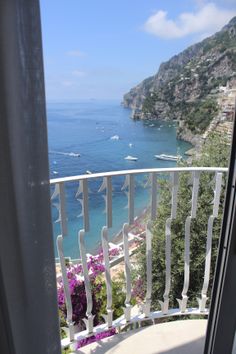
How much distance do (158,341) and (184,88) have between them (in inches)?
74.6

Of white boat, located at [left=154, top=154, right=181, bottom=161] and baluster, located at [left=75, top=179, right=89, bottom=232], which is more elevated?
baluster, located at [left=75, top=179, right=89, bottom=232]

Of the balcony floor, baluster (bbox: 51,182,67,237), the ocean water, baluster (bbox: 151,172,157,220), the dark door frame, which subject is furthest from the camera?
the ocean water

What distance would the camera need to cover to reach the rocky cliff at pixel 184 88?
7.02 feet

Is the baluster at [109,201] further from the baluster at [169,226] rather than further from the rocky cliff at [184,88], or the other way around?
the rocky cliff at [184,88]

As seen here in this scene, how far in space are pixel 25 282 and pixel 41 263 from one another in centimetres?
7

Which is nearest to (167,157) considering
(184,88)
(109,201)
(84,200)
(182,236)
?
(182,236)

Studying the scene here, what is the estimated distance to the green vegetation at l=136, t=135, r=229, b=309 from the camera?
3041 millimetres

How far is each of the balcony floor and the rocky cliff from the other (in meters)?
1.56

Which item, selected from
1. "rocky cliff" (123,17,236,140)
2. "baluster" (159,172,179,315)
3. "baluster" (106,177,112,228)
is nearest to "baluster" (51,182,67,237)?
"baluster" (106,177,112,228)

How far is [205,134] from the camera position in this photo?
3348 mm

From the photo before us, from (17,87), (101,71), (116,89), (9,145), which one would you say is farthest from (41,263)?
(101,71)

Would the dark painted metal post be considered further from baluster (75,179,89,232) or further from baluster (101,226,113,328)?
baluster (101,226,113,328)

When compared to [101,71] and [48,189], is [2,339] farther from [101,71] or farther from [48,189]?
[101,71]

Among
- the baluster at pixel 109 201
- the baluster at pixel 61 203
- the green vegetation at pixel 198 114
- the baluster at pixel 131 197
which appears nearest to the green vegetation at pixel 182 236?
the green vegetation at pixel 198 114
